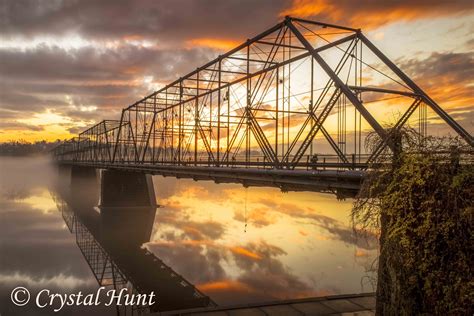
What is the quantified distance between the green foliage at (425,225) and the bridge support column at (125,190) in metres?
50.8

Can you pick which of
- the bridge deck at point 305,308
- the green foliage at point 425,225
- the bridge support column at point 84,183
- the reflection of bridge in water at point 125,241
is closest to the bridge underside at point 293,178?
the green foliage at point 425,225

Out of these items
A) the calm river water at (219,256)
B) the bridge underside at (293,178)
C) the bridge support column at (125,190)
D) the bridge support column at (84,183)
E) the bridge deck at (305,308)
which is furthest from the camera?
the bridge support column at (84,183)

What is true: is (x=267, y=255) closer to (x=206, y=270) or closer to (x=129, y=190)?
Answer: (x=206, y=270)

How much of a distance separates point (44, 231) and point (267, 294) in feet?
108

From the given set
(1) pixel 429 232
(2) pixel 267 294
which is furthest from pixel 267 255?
(1) pixel 429 232

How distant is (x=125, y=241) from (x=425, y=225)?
117ft

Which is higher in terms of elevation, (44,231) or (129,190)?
(129,190)

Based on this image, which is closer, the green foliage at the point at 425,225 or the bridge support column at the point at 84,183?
the green foliage at the point at 425,225

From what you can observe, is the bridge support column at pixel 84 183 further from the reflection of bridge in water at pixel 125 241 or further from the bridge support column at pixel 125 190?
the bridge support column at pixel 125 190

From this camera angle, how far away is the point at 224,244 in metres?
39.5

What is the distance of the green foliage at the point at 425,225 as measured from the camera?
8.42 meters

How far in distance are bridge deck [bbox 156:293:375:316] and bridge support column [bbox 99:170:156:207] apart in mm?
45690

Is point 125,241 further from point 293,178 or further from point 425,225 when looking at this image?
point 425,225

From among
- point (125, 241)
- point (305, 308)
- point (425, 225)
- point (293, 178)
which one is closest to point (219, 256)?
point (125, 241)
